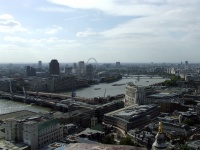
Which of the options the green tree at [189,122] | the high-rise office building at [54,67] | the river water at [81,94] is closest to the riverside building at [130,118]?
the green tree at [189,122]

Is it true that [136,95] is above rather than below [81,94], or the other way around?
above

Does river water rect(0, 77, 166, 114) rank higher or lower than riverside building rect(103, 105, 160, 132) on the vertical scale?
lower

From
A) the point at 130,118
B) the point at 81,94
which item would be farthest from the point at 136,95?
the point at 81,94

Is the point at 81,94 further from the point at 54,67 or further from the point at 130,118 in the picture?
the point at 130,118

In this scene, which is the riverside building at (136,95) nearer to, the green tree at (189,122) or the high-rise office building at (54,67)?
the green tree at (189,122)

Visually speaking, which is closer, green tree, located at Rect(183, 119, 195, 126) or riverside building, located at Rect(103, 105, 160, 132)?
riverside building, located at Rect(103, 105, 160, 132)

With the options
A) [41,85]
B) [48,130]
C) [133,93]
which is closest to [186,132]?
[48,130]

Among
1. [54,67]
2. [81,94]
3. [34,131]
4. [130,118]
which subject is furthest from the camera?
[54,67]

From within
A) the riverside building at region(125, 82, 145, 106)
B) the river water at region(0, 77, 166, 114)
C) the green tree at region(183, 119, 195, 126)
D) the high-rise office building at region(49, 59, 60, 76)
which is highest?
the high-rise office building at region(49, 59, 60, 76)

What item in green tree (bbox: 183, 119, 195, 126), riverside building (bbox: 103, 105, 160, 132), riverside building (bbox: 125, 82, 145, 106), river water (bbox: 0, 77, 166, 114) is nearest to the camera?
riverside building (bbox: 103, 105, 160, 132)

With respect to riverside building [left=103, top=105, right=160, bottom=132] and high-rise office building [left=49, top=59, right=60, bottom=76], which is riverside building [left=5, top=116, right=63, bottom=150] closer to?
riverside building [left=103, top=105, right=160, bottom=132]

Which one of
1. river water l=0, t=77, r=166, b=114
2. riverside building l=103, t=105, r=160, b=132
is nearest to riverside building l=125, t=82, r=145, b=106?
riverside building l=103, t=105, r=160, b=132

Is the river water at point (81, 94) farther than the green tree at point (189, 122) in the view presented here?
Yes
